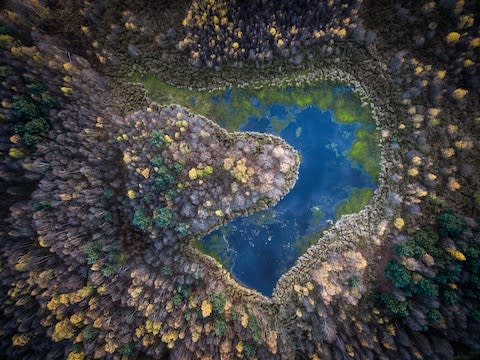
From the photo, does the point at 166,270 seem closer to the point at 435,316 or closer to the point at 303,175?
the point at 303,175

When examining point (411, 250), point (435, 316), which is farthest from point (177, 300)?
point (435, 316)

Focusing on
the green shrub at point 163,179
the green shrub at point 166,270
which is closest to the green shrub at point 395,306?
the green shrub at point 166,270

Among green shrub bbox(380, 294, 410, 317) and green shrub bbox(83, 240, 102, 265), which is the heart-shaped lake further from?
green shrub bbox(83, 240, 102, 265)

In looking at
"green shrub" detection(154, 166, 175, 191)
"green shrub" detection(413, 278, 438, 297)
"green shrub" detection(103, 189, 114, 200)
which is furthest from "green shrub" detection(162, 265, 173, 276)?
"green shrub" detection(413, 278, 438, 297)

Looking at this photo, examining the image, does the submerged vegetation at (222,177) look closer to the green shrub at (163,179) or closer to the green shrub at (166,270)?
the green shrub at (163,179)

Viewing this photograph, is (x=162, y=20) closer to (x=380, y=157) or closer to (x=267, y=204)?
(x=267, y=204)

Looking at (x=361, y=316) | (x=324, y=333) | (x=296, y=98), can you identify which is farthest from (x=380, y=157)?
(x=324, y=333)
